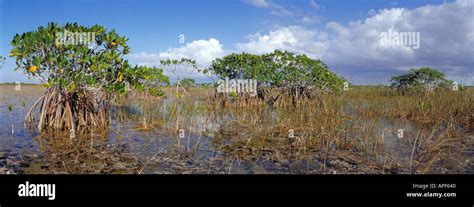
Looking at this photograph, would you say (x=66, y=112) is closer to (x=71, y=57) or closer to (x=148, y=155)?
(x=71, y=57)

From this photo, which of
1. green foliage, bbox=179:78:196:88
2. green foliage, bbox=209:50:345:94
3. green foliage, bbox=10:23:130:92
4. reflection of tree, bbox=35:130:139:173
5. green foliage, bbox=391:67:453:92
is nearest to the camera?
reflection of tree, bbox=35:130:139:173

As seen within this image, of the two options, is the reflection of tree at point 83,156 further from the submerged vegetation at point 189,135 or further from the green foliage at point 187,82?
the green foliage at point 187,82

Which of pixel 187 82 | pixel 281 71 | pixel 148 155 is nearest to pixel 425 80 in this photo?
pixel 281 71

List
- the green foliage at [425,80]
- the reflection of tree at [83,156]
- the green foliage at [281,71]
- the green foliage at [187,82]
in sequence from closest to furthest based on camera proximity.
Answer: the reflection of tree at [83,156]
the green foliage at [281,71]
the green foliage at [425,80]
the green foliage at [187,82]

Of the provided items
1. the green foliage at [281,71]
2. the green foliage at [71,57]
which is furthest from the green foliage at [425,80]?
the green foliage at [71,57]

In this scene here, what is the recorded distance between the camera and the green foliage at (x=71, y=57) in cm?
666

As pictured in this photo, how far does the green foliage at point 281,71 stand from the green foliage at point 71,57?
6735 millimetres

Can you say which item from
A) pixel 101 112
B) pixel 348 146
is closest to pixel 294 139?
pixel 348 146

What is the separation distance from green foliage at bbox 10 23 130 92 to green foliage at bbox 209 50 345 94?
6735 millimetres

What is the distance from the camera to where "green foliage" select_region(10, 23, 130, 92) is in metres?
6.66

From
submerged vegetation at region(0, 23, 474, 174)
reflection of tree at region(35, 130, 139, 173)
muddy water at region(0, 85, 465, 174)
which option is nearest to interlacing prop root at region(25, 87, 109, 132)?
submerged vegetation at region(0, 23, 474, 174)

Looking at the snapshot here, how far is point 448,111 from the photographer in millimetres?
9117

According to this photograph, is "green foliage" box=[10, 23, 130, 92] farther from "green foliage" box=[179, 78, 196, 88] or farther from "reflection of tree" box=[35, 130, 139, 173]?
"green foliage" box=[179, 78, 196, 88]
